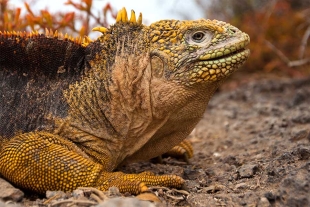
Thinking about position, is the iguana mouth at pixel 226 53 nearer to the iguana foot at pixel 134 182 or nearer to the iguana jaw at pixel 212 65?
the iguana jaw at pixel 212 65

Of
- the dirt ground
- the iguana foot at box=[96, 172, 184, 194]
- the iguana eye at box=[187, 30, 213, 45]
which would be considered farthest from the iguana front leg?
the iguana eye at box=[187, 30, 213, 45]

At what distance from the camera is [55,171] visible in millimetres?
3994

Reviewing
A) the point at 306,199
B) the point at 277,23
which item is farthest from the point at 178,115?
the point at 277,23

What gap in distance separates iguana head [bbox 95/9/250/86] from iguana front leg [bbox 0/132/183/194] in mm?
1049

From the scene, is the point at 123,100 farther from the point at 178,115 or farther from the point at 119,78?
the point at 178,115

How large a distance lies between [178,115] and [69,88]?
116cm

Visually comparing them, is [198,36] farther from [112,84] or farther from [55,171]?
[55,171]

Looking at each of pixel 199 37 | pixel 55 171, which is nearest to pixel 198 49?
pixel 199 37

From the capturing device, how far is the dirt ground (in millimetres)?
3807

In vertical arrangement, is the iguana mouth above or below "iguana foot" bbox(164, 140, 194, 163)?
above

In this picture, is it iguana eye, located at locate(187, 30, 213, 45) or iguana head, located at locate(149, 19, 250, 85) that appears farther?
iguana eye, located at locate(187, 30, 213, 45)

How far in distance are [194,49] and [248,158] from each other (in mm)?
1911

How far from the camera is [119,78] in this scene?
4.41m

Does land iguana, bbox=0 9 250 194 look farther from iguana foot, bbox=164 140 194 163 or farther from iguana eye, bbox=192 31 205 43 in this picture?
iguana foot, bbox=164 140 194 163
